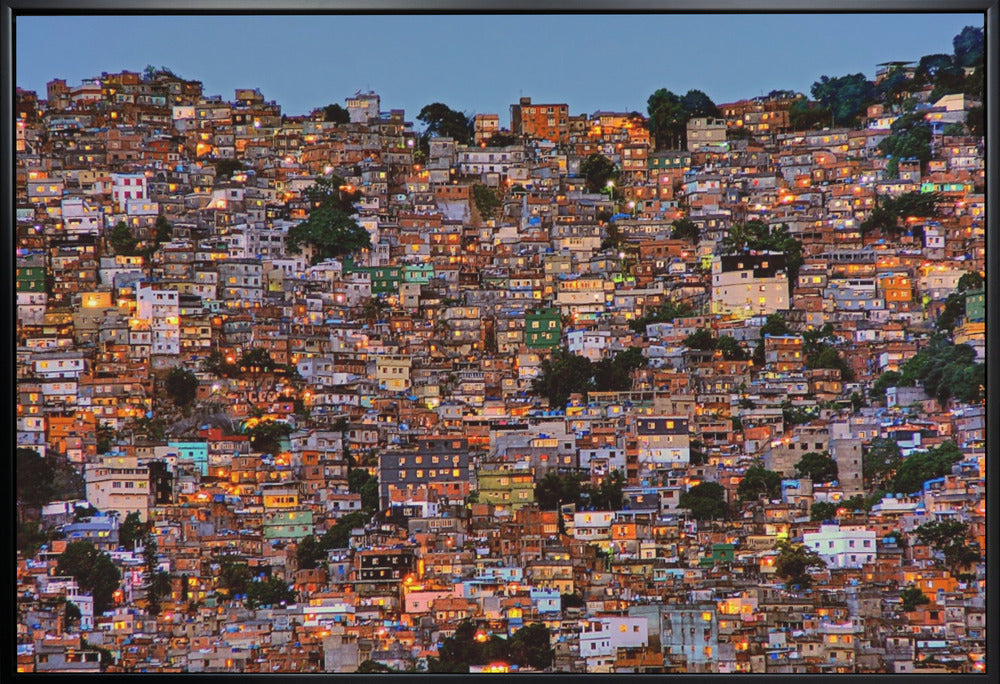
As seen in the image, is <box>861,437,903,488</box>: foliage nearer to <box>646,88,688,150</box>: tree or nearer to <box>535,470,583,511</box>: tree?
<box>535,470,583,511</box>: tree

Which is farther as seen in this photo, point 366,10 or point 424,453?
point 424,453

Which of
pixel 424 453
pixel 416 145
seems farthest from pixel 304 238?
pixel 424 453

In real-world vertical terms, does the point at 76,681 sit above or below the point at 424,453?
below

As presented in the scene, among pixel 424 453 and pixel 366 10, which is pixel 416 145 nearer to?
pixel 424 453

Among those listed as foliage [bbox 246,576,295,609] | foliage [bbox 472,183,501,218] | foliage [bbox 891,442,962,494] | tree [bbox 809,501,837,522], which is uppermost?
foliage [bbox 472,183,501,218]

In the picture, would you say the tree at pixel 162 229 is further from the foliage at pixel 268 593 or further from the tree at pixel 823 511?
the tree at pixel 823 511

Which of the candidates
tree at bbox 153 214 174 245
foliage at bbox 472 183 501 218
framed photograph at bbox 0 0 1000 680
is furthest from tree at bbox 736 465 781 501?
tree at bbox 153 214 174 245

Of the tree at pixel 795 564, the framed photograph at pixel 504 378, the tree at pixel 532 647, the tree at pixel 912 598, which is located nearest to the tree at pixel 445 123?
the framed photograph at pixel 504 378
